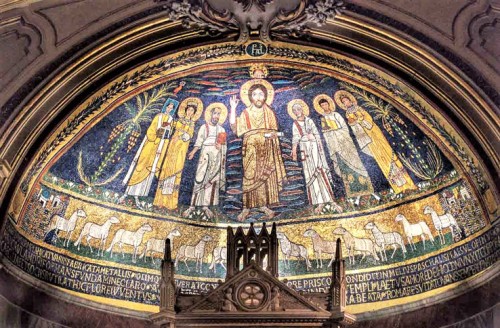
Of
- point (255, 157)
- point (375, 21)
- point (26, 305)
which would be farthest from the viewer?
point (255, 157)

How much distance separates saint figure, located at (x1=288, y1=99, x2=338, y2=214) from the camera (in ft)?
59.9

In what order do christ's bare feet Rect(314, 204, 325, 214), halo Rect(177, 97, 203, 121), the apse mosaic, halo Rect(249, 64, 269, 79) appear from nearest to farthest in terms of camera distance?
1. the apse mosaic
2. halo Rect(249, 64, 269, 79)
3. halo Rect(177, 97, 203, 121)
4. christ's bare feet Rect(314, 204, 325, 214)

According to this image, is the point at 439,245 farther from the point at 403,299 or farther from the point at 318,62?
the point at 318,62

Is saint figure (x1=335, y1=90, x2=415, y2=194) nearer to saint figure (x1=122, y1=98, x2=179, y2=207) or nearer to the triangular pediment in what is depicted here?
the triangular pediment

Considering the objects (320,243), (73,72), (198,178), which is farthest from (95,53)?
(320,243)

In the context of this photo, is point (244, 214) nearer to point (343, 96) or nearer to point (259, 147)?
point (259, 147)

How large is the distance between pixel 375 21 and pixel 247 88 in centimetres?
268

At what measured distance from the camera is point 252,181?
18.9 meters

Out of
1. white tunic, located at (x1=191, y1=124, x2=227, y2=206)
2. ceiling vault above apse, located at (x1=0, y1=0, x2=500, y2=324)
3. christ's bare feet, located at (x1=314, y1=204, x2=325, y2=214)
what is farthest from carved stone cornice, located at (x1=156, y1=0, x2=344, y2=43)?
christ's bare feet, located at (x1=314, y1=204, x2=325, y2=214)

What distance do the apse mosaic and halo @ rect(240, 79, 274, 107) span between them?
3 centimetres

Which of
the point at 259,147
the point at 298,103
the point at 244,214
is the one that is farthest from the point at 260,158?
the point at 298,103

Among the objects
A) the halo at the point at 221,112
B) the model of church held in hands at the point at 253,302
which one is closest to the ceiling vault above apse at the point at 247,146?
the halo at the point at 221,112

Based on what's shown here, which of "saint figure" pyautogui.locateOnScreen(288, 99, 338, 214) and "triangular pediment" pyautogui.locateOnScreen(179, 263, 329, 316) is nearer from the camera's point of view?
"triangular pediment" pyautogui.locateOnScreen(179, 263, 329, 316)

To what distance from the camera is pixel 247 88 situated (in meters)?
18.0
